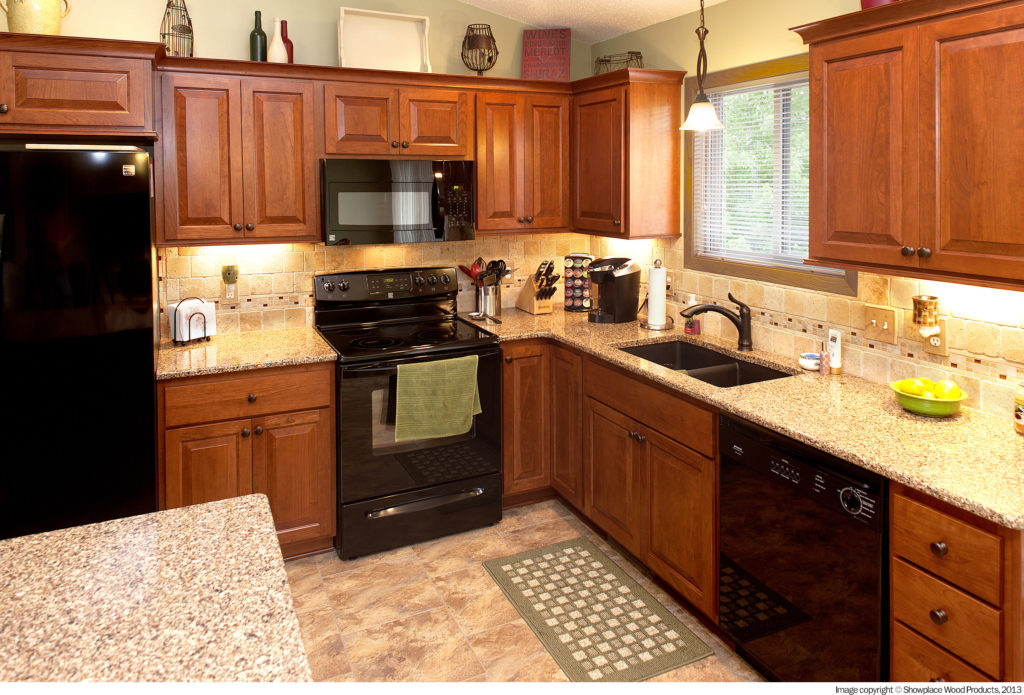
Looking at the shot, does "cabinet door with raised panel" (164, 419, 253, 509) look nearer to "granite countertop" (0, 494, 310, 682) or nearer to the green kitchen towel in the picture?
the green kitchen towel

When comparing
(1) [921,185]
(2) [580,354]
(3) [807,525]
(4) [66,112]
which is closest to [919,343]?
(1) [921,185]

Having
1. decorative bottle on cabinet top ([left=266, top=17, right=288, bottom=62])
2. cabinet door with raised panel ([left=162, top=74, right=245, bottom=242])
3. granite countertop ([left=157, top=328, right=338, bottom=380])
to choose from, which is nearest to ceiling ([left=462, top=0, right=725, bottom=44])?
decorative bottle on cabinet top ([left=266, top=17, right=288, bottom=62])

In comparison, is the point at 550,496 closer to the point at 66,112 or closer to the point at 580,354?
the point at 580,354

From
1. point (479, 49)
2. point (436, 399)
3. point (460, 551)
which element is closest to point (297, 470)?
point (436, 399)

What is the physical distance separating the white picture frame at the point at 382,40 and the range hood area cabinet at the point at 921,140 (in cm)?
206

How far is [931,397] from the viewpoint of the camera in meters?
2.30

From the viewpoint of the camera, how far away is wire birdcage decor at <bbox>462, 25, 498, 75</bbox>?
3.93 meters

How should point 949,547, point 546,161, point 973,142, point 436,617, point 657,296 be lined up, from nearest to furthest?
point 949,547 < point 973,142 < point 436,617 < point 657,296 < point 546,161

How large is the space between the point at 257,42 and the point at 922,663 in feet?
11.3

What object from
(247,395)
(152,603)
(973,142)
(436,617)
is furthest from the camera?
(247,395)

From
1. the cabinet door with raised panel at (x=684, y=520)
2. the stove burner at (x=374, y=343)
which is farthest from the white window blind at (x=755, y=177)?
the stove burner at (x=374, y=343)

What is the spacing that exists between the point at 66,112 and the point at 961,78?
3032 mm

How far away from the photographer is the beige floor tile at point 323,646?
2.63 meters

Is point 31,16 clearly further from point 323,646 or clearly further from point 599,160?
point 323,646
